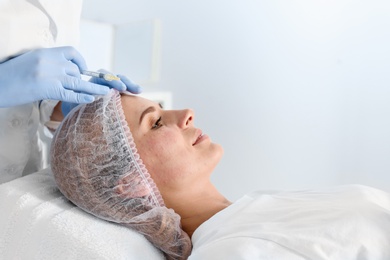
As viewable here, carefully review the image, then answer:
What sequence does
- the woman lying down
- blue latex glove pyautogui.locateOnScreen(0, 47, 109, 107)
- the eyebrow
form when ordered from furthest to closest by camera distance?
the eyebrow < blue latex glove pyautogui.locateOnScreen(0, 47, 109, 107) < the woman lying down

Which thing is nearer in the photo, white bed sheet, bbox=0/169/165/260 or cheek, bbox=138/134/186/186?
white bed sheet, bbox=0/169/165/260

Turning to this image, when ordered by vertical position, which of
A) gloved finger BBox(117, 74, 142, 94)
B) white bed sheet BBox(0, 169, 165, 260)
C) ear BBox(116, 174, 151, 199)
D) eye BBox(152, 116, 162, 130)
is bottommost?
white bed sheet BBox(0, 169, 165, 260)

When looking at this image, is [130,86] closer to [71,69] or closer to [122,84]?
[122,84]

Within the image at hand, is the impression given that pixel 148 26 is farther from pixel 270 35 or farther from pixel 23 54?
pixel 23 54

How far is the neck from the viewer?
1410mm

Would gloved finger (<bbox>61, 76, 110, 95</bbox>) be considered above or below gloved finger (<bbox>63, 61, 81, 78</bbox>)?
below

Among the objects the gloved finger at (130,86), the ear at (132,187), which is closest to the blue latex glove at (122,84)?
the gloved finger at (130,86)

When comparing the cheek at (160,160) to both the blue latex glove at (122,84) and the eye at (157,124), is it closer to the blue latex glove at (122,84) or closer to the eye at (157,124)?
the eye at (157,124)

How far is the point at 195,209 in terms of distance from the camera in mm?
1426

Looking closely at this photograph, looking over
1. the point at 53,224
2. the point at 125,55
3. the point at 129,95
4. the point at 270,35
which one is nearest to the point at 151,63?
the point at 125,55

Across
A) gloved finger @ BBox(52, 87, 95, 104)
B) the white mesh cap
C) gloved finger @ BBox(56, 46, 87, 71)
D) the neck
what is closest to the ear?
the white mesh cap

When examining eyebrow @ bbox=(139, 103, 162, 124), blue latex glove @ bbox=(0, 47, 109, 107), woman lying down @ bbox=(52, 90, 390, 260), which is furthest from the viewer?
eyebrow @ bbox=(139, 103, 162, 124)

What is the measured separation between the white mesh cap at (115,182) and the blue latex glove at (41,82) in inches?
3.1

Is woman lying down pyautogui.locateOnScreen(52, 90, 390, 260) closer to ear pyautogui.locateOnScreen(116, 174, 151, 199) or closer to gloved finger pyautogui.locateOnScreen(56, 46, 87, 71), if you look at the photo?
ear pyautogui.locateOnScreen(116, 174, 151, 199)
